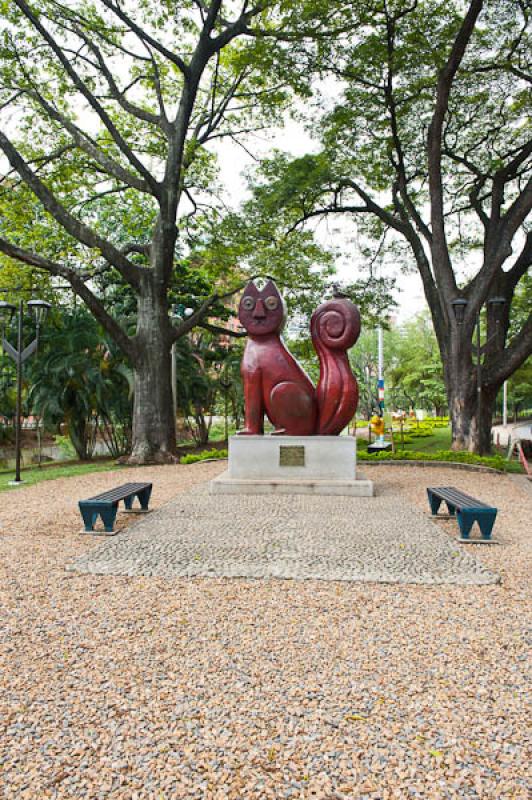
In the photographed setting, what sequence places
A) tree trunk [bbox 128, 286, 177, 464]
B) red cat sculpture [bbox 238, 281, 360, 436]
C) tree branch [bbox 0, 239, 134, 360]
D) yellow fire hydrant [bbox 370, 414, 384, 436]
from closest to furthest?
red cat sculpture [bbox 238, 281, 360, 436]
tree branch [bbox 0, 239, 134, 360]
tree trunk [bbox 128, 286, 177, 464]
yellow fire hydrant [bbox 370, 414, 384, 436]

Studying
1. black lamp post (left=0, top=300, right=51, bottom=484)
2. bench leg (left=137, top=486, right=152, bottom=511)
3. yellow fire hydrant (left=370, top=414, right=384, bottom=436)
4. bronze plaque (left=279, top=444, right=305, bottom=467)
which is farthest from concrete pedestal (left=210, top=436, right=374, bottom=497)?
yellow fire hydrant (left=370, top=414, right=384, bottom=436)

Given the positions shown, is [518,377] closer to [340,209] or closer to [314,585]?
[340,209]

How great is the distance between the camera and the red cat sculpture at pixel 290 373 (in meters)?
9.34

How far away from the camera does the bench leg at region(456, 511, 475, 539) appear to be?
5.98m

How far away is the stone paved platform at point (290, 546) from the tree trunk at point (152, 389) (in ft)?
20.5

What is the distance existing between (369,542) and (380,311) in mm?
12956

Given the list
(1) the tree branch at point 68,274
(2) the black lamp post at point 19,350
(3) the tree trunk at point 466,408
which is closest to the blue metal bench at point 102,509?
(2) the black lamp post at point 19,350

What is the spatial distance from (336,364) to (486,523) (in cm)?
419

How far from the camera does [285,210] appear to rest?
1603 cm

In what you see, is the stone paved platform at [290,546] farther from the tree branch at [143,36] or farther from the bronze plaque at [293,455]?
the tree branch at [143,36]

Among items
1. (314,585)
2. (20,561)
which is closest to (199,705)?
(314,585)

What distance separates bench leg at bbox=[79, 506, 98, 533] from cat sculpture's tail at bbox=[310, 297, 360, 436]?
4549 millimetres

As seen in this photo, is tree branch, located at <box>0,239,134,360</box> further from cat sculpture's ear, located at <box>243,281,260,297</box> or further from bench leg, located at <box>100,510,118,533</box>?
bench leg, located at <box>100,510,118,533</box>

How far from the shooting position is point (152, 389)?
46.2 feet
